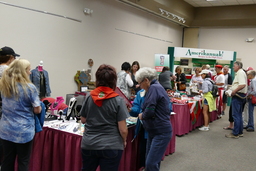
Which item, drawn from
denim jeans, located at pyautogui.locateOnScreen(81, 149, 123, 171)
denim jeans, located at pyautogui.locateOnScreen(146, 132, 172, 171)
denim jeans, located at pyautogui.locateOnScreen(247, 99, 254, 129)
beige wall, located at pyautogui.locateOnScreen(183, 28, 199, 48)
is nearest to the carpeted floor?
denim jeans, located at pyautogui.locateOnScreen(247, 99, 254, 129)

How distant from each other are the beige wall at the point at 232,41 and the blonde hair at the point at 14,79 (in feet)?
32.8

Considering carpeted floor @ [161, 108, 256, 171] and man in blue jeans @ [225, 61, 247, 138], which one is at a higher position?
man in blue jeans @ [225, 61, 247, 138]

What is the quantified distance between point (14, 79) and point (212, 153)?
3.13 m

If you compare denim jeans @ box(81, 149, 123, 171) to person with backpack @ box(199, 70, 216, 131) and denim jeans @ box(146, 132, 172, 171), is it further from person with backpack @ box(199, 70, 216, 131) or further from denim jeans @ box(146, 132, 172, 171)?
person with backpack @ box(199, 70, 216, 131)

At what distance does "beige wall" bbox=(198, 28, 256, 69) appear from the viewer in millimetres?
10109

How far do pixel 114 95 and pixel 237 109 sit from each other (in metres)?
3.41

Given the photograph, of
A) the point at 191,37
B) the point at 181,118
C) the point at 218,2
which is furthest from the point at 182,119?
the point at 191,37

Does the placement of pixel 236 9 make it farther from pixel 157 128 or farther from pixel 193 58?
pixel 157 128

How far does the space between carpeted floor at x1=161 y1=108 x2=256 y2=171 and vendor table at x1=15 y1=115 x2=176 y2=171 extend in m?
0.84

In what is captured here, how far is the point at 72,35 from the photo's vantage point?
18.8ft

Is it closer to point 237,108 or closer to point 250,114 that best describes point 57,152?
point 237,108

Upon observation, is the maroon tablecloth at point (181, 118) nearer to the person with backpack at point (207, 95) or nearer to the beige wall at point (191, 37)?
the person with backpack at point (207, 95)

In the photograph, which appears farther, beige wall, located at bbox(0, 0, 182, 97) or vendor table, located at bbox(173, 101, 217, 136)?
beige wall, located at bbox(0, 0, 182, 97)

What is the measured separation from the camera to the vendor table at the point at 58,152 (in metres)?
2.36
